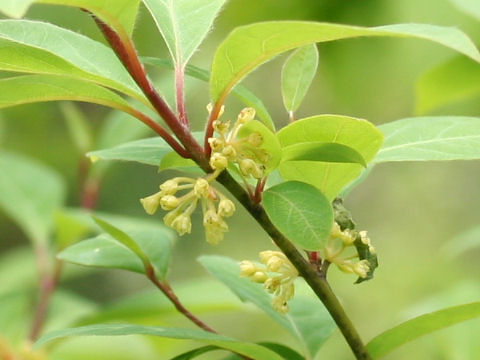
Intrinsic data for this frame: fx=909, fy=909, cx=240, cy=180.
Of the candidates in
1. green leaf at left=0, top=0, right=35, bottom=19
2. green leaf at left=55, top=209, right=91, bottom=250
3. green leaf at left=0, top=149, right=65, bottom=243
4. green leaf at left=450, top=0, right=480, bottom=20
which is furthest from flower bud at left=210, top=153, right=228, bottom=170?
green leaf at left=0, top=149, right=65, bottom=243

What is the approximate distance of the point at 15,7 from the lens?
65 centimetres

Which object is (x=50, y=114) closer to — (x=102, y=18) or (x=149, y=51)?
(x=149, y=51)

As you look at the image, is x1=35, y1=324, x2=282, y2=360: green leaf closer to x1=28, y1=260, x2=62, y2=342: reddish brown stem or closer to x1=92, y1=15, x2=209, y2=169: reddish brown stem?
x1=92, y1=15, x2=209, y2=169: reddish brown stem

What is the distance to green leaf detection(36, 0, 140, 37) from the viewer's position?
0.80m

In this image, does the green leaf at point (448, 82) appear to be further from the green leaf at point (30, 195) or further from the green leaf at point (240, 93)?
the green leaf at point (30, 195)

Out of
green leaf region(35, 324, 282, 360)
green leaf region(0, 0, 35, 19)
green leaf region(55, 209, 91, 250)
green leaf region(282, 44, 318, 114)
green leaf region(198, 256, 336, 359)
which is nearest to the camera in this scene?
green leaf region(0, 0, 35, 19)

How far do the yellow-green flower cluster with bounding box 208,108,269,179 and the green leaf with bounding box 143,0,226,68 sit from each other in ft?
0.36

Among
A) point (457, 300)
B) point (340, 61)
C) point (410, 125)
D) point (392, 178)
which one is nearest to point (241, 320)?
point (392, 178)

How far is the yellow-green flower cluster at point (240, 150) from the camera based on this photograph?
839mm

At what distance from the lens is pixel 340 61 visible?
2.64 meters

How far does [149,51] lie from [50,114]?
3.72 feet

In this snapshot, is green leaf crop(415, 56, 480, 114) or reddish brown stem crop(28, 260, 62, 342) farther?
reddish brown stem crop(28, 260, 62, 342)

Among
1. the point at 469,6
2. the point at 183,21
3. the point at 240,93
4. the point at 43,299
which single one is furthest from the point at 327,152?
the point at 43,299

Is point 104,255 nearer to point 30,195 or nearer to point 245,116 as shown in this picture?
point 245,116
